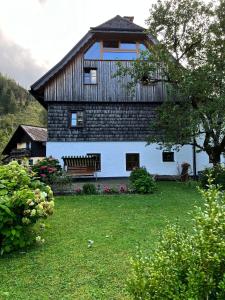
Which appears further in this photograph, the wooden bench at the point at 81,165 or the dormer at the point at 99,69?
the dormer at the point at 99,69

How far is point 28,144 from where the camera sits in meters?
29.3

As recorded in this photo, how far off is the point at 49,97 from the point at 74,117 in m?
1.78

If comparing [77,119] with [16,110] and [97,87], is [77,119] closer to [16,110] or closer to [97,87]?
[97,87]

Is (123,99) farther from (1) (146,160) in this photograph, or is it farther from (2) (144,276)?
(2) (144,276)

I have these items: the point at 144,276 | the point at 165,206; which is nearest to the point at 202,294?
the point at 144,276

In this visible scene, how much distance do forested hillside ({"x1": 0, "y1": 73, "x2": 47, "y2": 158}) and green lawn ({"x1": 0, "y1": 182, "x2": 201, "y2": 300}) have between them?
57.5 meters

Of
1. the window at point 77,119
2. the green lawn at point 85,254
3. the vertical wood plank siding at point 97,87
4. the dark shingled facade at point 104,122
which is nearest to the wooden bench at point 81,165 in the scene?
the dark shingled facade at point 104,122

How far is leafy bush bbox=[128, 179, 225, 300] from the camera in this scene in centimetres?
220

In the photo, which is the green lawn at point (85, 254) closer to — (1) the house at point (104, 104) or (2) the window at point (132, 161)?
(1) the house at point (104, 104)

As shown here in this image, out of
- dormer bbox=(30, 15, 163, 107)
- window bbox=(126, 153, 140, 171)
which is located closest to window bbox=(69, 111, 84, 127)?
dormer bbox=(30, 15, 163, 107)

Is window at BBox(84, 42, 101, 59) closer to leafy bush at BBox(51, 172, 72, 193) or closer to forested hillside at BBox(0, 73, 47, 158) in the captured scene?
leafy bush at BBox(51, 172, 72, 193)

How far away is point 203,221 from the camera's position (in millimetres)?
2357

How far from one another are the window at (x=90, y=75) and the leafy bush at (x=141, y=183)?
7.33 meters

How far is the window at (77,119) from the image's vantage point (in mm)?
19031
